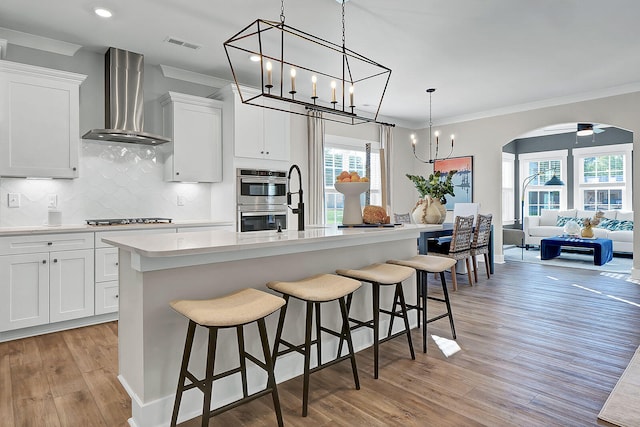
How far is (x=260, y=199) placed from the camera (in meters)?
4.66

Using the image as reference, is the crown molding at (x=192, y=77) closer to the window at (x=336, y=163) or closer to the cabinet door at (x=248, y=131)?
the cabinet door at (x=248, y=131)

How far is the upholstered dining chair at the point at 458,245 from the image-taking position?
5.01m

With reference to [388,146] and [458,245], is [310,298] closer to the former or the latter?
[458,245]

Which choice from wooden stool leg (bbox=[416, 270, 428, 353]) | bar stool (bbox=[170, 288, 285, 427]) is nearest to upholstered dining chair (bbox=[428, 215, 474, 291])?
wooden stool leg (bbox=[416, 270, 428, 353])

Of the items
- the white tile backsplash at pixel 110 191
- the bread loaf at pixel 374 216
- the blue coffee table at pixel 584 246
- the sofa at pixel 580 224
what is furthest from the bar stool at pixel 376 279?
the sofa at pixel 580 224

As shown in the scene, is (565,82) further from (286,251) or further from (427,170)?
(286,251)

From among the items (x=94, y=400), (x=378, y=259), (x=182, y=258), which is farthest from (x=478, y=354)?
(x=94, y=400)

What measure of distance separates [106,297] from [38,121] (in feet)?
5.66

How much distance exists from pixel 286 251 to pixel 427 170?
20.5 ft

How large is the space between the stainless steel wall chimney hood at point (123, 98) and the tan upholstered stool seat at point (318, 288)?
8.62 feet

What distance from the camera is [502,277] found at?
570 cm

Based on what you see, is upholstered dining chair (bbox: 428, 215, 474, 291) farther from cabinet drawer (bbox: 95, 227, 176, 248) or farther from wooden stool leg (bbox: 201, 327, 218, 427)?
wooden stool leg (bbox: 201, 327, 218, 427)

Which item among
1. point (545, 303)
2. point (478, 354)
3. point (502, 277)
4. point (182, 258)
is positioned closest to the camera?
point (182, 258)

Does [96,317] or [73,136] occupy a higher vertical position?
[73,136]
